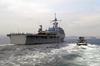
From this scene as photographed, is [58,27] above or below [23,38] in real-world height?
above

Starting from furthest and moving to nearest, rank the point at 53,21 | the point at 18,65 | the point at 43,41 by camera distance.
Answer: the point at 53,21 < the point at 43,41 < the point at 18,65

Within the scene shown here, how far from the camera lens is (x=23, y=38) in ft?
137

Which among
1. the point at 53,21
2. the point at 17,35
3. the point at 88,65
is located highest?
the point at 53,21

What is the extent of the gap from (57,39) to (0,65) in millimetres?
55816

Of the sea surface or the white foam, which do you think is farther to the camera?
the white foam

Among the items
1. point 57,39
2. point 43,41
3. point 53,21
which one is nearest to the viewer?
point 43,41

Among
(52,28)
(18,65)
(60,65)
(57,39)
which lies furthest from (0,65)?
(52,28)

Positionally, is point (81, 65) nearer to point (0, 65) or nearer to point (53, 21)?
point (0, 65)

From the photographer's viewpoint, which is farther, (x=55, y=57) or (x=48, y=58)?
(x=55, y=57)

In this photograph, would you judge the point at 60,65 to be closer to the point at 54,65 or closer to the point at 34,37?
the point at 54,65

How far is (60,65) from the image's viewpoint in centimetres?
1264

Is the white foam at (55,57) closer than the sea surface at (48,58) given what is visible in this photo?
No

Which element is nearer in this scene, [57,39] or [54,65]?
[54,65]

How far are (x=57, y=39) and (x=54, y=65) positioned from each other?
179 feet
